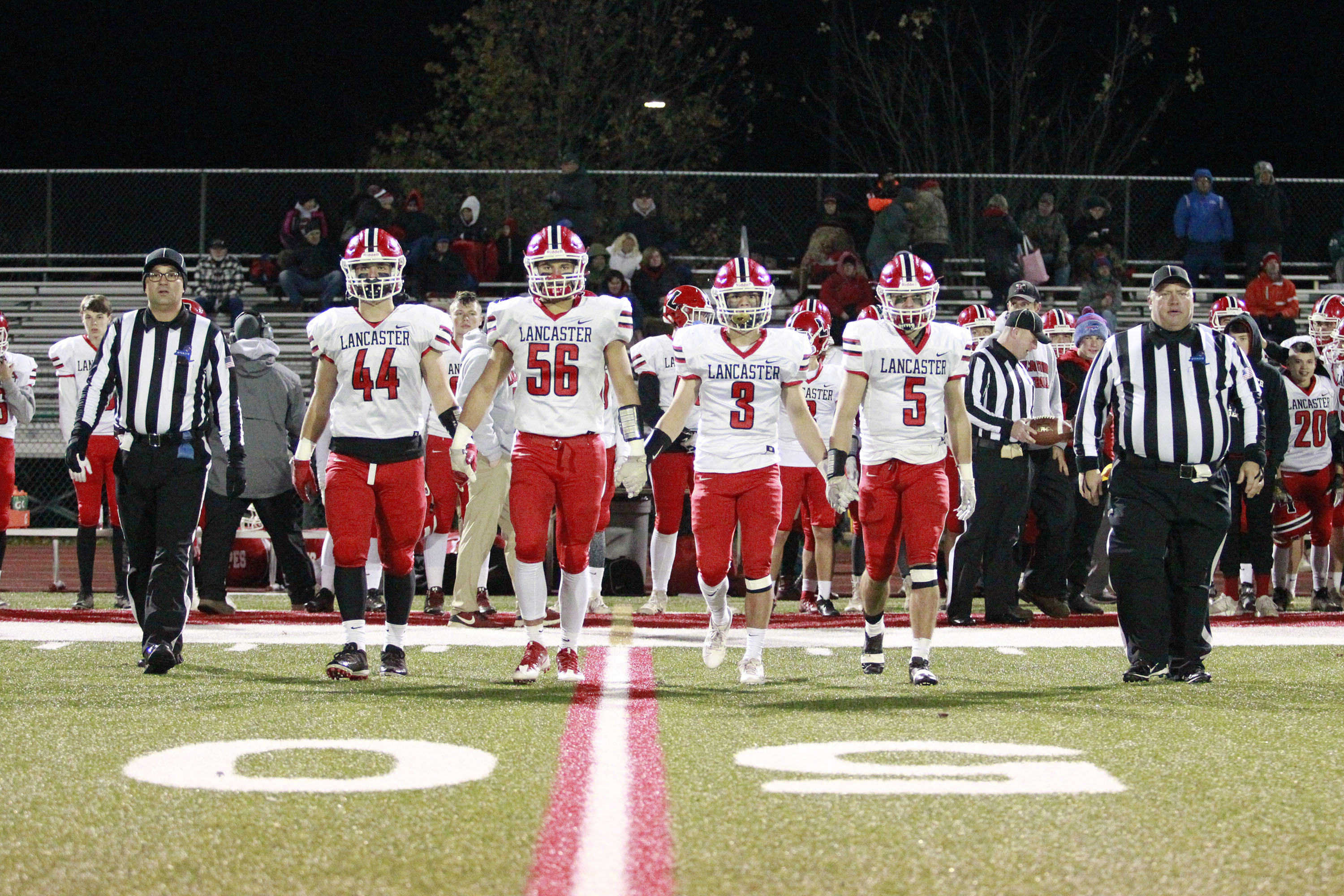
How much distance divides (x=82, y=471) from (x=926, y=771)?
16.0 feet

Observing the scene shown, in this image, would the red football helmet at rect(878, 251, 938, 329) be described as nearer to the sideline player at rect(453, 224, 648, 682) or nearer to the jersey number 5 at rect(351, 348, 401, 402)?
the sideline player at rect(453, 224, 648, 682)

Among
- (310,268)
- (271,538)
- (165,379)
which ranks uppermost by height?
(310,268)

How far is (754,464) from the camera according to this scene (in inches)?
267

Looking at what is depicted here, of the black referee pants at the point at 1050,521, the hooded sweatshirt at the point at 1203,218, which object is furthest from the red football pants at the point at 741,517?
the hooded sweatshirt at the point at 1203,218

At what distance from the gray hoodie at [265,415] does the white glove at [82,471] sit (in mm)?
760

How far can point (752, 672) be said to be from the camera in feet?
21.7

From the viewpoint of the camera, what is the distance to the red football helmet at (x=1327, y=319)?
11180 mm

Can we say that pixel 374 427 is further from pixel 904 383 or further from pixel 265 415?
pixel 265 415

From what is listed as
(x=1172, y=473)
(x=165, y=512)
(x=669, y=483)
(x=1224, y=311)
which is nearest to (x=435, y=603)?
(x=669, y=483)

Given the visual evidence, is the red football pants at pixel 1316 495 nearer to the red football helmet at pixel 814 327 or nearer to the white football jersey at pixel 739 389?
the red football helmet at pixel 814 327

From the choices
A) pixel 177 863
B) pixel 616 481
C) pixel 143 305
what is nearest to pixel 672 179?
pixel 143 305

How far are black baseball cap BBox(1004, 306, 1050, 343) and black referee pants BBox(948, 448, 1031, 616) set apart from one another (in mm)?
695

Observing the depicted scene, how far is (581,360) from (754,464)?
2.74 feet

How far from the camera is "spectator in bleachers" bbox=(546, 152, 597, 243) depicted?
1600 cm
